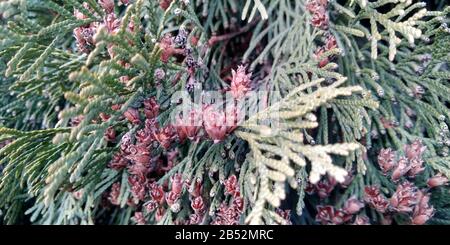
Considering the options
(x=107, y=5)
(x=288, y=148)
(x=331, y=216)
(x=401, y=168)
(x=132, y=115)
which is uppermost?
(x=107, y=5)

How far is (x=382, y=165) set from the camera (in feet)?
5.74

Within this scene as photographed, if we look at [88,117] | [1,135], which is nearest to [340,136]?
[88,117]

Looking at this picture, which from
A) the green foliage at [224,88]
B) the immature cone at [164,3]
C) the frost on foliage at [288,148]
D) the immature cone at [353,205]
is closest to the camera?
the frost on foliage at [288,148]

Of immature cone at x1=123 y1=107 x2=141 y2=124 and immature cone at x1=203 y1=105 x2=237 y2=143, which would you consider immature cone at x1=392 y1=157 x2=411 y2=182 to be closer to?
immature cone at x1=203 y1=105 x2=237 y2=143

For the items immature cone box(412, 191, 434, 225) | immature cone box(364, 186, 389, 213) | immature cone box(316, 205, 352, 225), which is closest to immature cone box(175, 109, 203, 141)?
immature cone box(316, 205, 352, 225)

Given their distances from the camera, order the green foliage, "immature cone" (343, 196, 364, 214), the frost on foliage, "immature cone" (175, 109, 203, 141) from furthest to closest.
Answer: "immature cone" (343, 196, 364, 214) → "immature cone" (175, 109, 203, 141) → the green foliage → the frost on foliage

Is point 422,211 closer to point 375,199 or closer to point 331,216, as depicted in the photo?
point 375,199

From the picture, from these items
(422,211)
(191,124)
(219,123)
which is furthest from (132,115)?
(422,211)

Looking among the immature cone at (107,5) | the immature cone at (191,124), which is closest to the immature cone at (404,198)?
the immature cone at (191,124)

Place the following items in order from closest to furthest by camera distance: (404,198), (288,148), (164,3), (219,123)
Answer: (288,148)
(219,123)
(404,198)
(164,3)

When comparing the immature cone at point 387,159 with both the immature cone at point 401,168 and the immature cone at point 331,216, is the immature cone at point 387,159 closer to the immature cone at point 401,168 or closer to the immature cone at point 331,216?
the immature cone at point 401,168

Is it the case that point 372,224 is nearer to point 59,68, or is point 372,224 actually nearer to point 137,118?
point 137,118

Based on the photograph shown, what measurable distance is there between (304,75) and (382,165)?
0.50 m

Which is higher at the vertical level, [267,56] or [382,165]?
[267,56]
